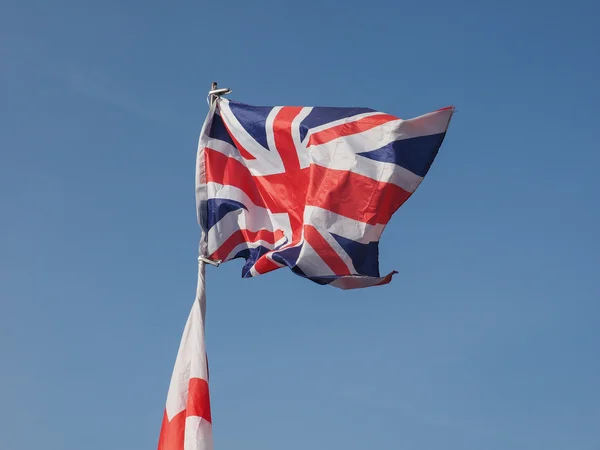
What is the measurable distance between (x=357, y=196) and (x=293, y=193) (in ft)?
5.25

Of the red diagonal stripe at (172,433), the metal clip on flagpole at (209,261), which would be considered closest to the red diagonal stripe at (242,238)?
the metal clip on flagpole at (209,261)

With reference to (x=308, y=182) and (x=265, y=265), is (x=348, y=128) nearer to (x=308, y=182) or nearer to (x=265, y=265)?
(x=308, y=182)

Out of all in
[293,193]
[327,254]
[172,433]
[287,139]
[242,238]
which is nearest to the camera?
[172,433]

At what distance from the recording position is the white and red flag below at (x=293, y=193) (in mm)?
19516

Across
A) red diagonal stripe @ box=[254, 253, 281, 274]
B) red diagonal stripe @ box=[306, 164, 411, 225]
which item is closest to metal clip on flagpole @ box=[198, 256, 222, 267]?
red diagonal stripe @ box=[254, 253, 281, 274]

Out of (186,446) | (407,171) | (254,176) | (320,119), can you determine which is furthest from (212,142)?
(186,446)

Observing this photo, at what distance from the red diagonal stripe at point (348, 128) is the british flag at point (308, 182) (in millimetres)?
20

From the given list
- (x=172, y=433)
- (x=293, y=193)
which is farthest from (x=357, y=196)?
(x=172, y=433)

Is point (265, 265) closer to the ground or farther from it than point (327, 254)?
farther from it

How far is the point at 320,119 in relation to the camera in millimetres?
20891

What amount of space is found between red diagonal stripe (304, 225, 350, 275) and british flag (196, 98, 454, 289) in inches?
0.8

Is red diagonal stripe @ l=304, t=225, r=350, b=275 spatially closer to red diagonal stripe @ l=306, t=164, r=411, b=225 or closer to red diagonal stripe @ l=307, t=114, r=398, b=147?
red diagonal stripe @ l=306, t=164, r=411, b=225

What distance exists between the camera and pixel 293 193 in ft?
68.9

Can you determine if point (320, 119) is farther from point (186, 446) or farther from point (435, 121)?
point (186, 446)
